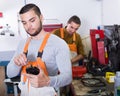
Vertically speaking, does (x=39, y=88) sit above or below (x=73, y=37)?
below

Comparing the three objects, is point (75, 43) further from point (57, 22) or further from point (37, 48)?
point (37, 48)

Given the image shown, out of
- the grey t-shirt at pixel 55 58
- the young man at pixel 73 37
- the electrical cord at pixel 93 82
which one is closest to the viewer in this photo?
the grey t-shirt at pixel 55 58

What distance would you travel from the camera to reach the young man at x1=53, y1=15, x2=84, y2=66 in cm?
307

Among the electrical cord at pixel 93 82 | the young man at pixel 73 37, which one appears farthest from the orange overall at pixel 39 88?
the young man at pixel 73 37

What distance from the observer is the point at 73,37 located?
324cm

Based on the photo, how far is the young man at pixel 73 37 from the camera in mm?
3068

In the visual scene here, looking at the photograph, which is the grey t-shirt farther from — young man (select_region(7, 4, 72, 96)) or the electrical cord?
the electrical cord

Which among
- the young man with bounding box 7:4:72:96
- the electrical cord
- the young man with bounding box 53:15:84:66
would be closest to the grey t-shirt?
the young man with bounding box 7:4:72:96

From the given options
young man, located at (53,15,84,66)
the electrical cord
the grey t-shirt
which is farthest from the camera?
young man, located at (53,15,84,66)

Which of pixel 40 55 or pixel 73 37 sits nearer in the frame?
pixel 40 55

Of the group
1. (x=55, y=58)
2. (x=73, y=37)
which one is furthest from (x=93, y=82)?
(x=73, y=37)

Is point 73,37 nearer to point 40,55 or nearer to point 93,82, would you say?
point 93,82

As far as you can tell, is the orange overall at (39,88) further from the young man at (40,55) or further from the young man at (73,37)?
the young man at (73,37)

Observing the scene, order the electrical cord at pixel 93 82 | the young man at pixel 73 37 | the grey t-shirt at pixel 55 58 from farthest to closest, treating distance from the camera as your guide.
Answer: the young man at pixel 73 37 < the electrical cord at pixel 93 82 < the grey t-shirt at pixel 55 58
